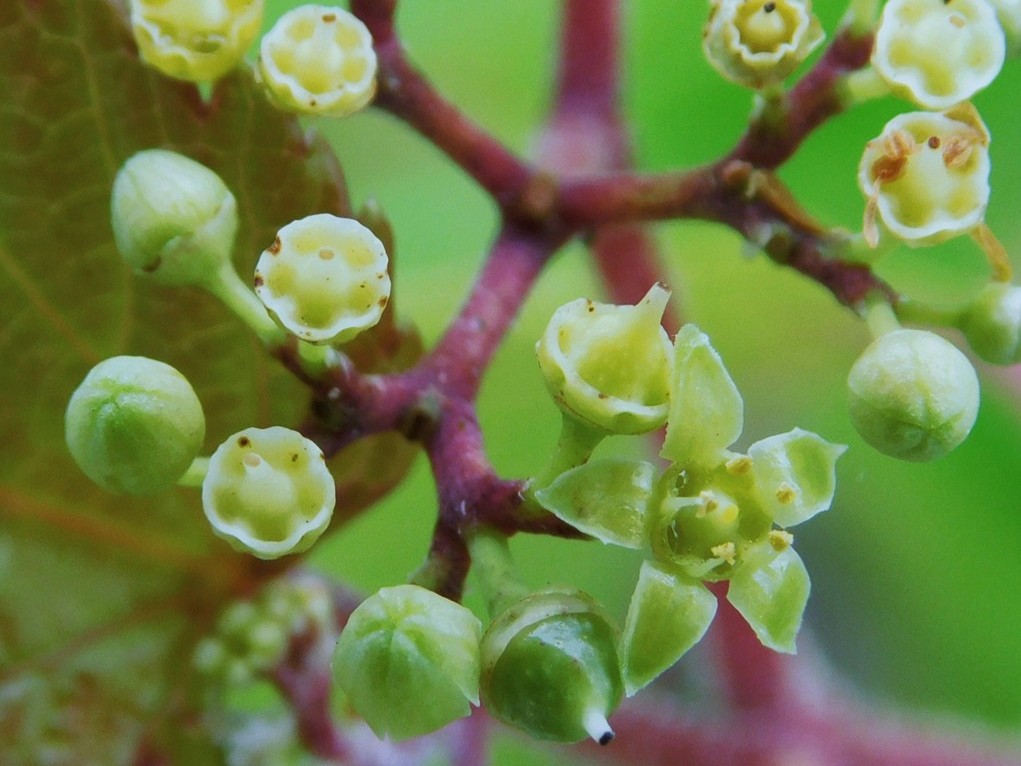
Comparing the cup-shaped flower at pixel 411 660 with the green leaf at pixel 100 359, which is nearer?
the cup-shaped flower at pixel 411 660

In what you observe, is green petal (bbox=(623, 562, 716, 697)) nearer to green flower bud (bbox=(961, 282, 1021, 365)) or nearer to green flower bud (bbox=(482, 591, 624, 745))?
green flower bud (bbox=(482, 591, 624, 745))

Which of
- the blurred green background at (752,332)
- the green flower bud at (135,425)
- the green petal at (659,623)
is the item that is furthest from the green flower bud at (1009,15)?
the blurred green background at (752,332)

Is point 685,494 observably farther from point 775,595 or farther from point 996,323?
point 996,323

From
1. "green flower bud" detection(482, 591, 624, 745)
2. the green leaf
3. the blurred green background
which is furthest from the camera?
the blurred green background

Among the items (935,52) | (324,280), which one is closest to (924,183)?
(935,52)

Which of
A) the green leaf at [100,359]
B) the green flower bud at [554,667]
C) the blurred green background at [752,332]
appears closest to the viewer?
the green flower bud at [554,667]

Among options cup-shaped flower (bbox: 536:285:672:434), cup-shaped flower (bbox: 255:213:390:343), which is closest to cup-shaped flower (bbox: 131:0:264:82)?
cup-shaped flower (bbox: 255:213:390:343)

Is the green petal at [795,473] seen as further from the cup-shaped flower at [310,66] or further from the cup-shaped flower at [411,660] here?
the cup-shaped flower at [310,66]

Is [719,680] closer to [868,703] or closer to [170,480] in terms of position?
[868,703]
